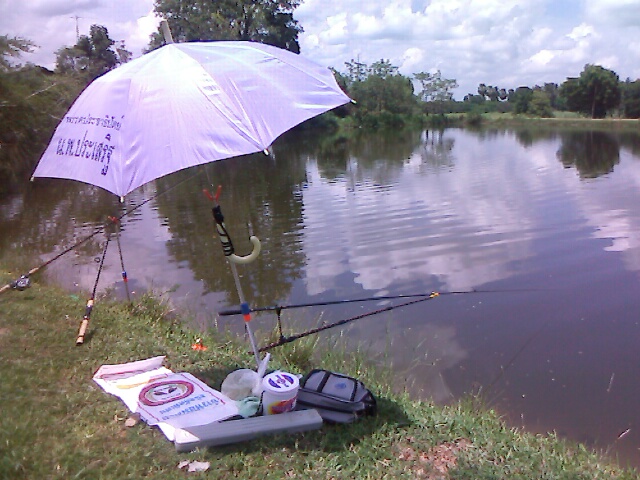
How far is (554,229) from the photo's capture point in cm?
1078

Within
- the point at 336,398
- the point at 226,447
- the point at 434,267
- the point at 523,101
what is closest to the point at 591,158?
the point at 434,267

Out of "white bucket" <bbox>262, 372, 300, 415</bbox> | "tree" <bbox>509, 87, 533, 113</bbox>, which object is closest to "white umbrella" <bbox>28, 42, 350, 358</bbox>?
"white bucket" <bbox>262, 372, 300, 415</bbox>

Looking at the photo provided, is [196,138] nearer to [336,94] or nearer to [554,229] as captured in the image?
[336,94]

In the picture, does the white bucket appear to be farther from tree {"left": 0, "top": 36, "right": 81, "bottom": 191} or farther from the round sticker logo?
tree {"left": 0, "top": 36, "right": 81, "bottom": 191}

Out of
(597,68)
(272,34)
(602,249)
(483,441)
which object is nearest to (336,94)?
(483,441)

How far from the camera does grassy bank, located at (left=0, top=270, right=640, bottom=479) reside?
2844 millimetres

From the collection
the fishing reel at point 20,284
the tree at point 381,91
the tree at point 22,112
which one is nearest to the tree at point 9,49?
the tree at point 22,112

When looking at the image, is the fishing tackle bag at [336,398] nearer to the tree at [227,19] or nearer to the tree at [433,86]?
the tree at [227,19]

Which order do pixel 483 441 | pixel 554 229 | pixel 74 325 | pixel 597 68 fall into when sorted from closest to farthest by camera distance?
pixel 483 441 < pixel 74 325 < pixel 554 229 < pixel 597 68

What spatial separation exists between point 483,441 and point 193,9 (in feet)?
124

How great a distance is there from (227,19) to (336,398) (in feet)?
116

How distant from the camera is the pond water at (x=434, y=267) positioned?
17.4 ft

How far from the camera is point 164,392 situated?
3.65 m

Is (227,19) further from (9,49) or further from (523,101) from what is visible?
(523,101)
